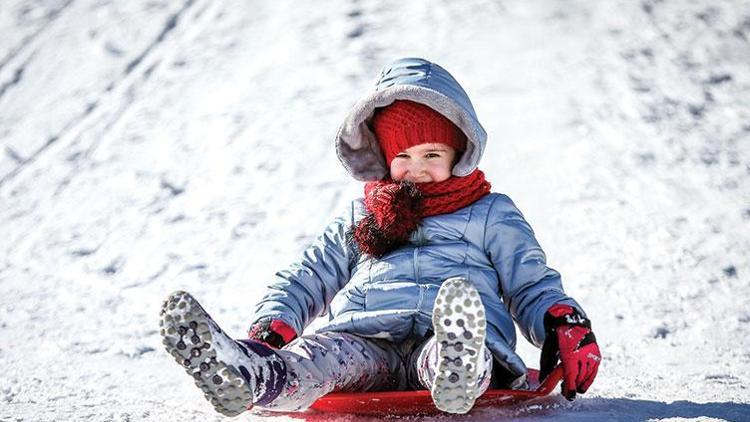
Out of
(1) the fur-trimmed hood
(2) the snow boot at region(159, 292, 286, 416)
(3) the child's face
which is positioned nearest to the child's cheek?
(3) the child's face

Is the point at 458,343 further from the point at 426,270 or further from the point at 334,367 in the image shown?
the point at 426,270

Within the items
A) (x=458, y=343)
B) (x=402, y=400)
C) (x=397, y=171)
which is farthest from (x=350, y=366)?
(x=397, y=171)

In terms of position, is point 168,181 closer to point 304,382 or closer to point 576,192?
point 576,192

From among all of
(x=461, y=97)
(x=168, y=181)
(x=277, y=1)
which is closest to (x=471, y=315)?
(x=461, y=97)

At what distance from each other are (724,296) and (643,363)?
2.51 ft

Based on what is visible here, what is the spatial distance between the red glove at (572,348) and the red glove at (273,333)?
0.63 meters

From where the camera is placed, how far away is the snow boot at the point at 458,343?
170 centimetres

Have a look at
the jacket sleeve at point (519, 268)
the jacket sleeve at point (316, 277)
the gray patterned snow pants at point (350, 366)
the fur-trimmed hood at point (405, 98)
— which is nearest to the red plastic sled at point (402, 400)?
the gray patterned snow pants at point (350, 366)

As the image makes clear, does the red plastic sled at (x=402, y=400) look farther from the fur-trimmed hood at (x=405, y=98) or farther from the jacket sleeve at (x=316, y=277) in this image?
the fur-trimmed hood at (x=405, y=98)

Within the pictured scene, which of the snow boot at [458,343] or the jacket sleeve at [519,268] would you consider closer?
the snow boot at [458,343]

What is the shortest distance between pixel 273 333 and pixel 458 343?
1.92 ft

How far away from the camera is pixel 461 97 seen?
2.43 meters

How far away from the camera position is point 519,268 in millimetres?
2295

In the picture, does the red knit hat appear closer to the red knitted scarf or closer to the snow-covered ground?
the red knitted scarf
